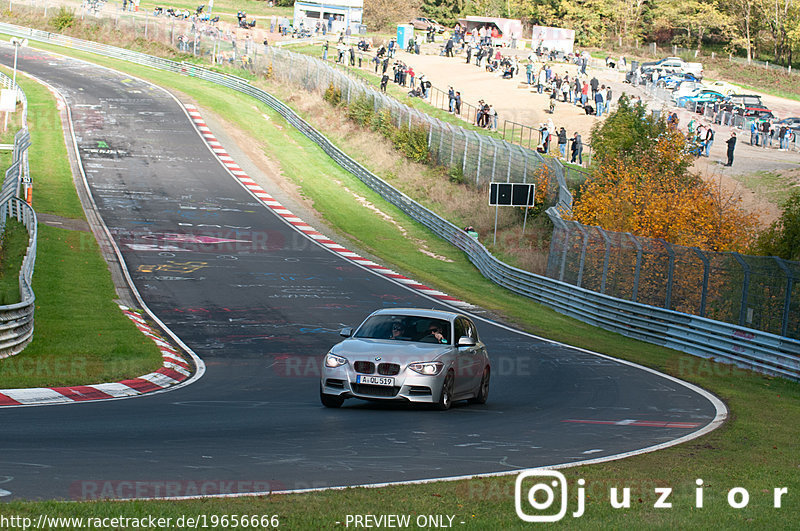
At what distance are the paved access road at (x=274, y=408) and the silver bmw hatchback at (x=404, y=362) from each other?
1.04ft

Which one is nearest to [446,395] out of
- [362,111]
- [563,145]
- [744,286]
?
[744,286]

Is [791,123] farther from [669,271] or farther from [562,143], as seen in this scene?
[669,271]

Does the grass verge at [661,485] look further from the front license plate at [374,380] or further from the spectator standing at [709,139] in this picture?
the spectator standing at [709,139]

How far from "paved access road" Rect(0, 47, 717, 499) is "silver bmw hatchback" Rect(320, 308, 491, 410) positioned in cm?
32

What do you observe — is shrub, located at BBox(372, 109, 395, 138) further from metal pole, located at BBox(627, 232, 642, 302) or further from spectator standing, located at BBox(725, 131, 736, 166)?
metal pole, located at BBox(627, 232, 642, 302)

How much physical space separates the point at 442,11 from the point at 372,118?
81.7 m

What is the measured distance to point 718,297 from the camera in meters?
22.4

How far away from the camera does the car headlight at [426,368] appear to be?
1300cm

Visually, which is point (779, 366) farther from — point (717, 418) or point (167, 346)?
point (167, 346)

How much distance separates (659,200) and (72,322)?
19297 millimetres

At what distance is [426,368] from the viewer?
13031 millimetres

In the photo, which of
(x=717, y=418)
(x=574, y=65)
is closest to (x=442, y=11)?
(x=574, y=65)

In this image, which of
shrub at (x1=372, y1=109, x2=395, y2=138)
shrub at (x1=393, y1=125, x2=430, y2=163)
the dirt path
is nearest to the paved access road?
shrub at (x1=393, y1=125, x2=430, y2=163)

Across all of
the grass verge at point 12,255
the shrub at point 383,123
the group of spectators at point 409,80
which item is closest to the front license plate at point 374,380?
the grass verge at point 12,255
